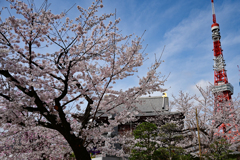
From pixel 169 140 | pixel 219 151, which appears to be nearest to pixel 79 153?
pixel 169 140

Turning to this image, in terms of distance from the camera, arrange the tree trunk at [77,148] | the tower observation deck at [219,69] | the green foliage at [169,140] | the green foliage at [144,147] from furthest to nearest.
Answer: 1. the tower observation deck at [219,69]
2. the green foliage at [169,140]
3. the green foliage at [144,147]
4. the tree trunk at [77,148]

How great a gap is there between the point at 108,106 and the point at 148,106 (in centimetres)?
1207

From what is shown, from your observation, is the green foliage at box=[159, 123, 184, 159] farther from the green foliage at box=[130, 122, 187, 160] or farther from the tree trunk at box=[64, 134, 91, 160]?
the tree trunk at box=[64, 134, 91, 160]

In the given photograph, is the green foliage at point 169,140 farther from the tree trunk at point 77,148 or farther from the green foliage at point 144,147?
the tree trunk at point 77,148

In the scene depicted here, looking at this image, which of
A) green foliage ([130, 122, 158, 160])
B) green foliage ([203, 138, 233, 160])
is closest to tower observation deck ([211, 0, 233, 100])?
green foliage ([203, 138, 233, 160])

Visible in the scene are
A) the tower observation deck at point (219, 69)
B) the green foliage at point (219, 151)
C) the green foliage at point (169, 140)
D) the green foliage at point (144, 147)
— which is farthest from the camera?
the tower observation deck at point (219, 69)

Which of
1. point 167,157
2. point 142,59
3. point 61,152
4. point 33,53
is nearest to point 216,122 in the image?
point 167,157

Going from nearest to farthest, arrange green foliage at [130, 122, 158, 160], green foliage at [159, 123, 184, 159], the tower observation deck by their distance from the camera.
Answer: green foliage at [130, 122, 158, 160], green foliage at [159, 123, 184, 159], the tower observation deck

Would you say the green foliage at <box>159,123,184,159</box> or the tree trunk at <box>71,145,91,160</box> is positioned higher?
the green foliage at <box>159,123,184,159</box>

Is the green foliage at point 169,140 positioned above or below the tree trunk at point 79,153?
above

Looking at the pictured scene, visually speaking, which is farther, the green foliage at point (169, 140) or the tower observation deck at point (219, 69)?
the tower observation deck at point (219, 69)

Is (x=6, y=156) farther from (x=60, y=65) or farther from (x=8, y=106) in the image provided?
(x=60, y=65)

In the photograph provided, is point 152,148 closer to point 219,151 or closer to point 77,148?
point 219,151

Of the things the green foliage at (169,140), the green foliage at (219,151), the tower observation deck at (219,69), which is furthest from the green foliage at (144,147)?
the tower observation deck at (219,69)
